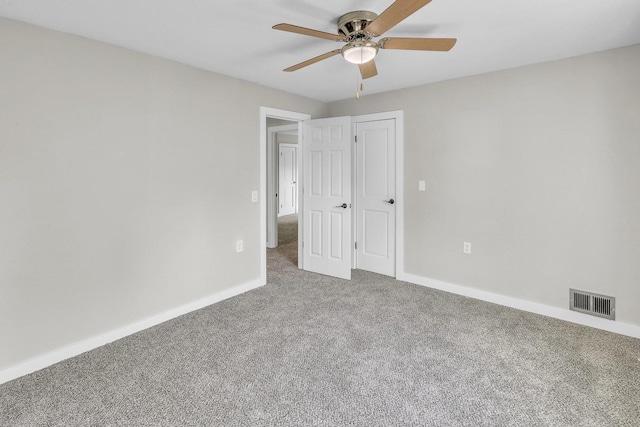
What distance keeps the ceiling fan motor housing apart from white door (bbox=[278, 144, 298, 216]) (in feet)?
22.7

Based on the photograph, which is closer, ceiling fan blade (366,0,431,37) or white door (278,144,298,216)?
ceiling fan blade (366,0,431,37)

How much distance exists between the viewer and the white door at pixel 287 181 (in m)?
9.04

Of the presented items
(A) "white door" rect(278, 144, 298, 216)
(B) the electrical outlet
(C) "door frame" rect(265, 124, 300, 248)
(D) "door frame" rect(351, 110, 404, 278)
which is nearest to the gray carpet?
(B) the electrical outlet

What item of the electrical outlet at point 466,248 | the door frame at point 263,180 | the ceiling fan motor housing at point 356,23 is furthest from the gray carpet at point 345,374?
the ceiling fan motor housing at point 356,23

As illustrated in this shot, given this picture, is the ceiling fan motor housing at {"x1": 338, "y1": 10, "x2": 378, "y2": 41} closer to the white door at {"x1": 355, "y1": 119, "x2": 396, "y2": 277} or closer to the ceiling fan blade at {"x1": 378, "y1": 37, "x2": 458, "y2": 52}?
the ceiling fan blade at {"x1": 378, "y1": 37, "x2": 458, "y2": 52}

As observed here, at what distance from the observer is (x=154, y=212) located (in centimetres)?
278

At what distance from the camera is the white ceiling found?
75.8 inches

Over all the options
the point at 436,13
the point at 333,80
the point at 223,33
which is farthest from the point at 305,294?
the point at 436,13

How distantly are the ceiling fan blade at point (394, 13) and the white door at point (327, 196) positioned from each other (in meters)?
2.10

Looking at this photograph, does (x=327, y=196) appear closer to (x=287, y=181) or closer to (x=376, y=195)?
(x=376, y=195)

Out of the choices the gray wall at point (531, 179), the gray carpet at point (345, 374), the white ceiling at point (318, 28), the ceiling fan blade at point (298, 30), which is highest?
the white ceiling at point (318, 28)

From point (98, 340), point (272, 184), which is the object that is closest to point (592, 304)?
point (98, 340)

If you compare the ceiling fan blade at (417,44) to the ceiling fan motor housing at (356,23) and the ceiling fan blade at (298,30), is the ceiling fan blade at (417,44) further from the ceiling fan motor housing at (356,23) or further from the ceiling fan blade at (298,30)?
the ceiling fan blade at (298,30)

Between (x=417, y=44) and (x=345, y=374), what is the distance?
6.94 feet
